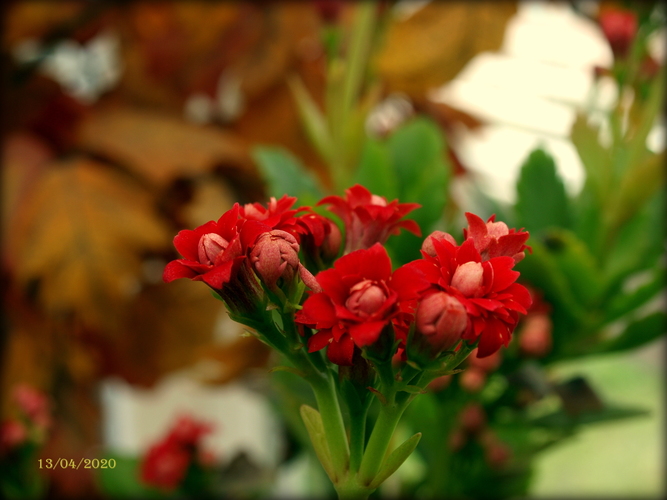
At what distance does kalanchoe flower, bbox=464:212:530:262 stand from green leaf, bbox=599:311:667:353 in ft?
0.92

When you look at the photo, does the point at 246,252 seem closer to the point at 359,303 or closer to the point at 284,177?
the point at 359,303

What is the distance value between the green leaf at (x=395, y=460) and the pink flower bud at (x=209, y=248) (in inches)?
2.7

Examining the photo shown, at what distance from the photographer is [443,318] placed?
14 cm

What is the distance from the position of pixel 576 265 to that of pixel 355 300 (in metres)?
0.27

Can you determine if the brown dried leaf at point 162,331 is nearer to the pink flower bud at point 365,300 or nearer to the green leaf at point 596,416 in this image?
the green leaf at point 596,416

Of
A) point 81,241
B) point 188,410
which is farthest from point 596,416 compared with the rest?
point 188,410

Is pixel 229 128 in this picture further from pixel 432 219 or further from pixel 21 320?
pixel 432 219

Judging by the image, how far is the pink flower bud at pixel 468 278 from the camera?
0.46ft

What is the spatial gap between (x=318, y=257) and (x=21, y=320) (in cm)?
63

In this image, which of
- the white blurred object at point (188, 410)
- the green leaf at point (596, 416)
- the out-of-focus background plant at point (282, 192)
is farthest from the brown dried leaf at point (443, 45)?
the white blurred object at point (188, 410)

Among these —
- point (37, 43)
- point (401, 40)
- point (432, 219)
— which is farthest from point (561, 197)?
point (37, 43)

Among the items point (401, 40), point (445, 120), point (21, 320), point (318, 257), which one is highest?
point (318, 257)

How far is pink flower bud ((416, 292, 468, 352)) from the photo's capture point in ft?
0.45

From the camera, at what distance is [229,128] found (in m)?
0.81
